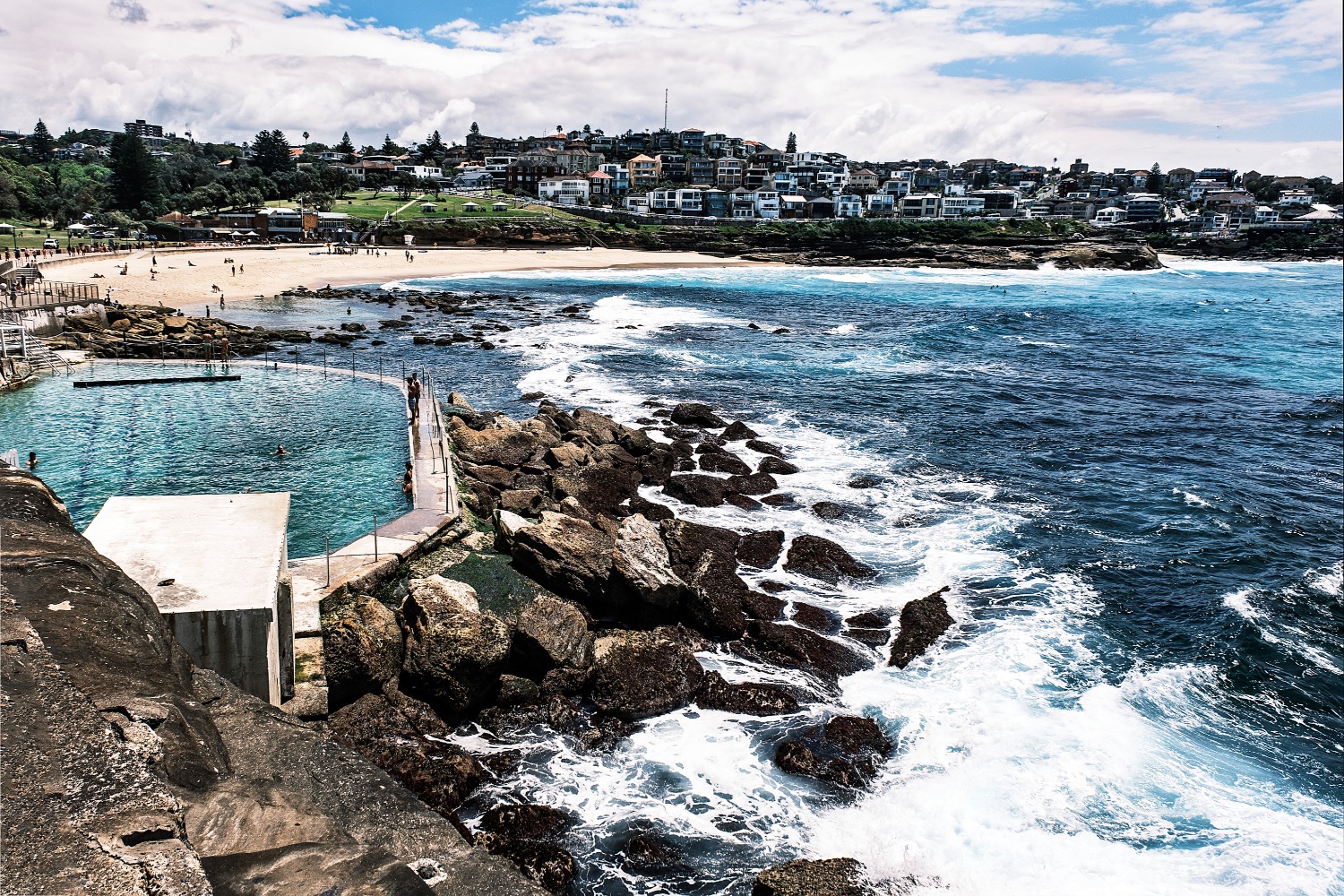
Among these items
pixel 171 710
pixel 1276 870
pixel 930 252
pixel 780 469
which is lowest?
pixel 1276 870

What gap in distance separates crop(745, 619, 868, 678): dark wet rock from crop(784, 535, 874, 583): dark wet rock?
120 inches

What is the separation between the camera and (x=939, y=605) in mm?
18016

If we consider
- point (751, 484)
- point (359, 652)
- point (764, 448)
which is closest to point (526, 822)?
point (359, 652)

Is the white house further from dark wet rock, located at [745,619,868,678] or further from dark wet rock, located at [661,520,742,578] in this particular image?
dark wet rock, located at [745,619,868,678]

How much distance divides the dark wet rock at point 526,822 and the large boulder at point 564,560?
5466mm

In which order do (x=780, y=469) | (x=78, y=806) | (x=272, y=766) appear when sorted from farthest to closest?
(x=780, y=469) → (x=272, y=766) → (x=78, y=806)

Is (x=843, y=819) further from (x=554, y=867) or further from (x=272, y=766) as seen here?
(x=272, y=766)

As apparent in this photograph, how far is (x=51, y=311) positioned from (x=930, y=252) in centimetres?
11238

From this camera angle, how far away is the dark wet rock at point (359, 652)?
12.8 metres

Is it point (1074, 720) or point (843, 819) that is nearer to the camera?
point (843, 819)

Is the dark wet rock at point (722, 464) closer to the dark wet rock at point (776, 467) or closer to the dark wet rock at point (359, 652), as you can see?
the dark wet rock at point (776, 467)

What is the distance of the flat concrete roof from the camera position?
10094 millimetres

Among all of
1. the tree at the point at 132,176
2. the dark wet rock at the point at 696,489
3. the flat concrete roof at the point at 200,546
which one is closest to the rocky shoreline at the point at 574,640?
the dark wet rock at the point at 696,489

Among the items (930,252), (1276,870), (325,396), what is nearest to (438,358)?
(325,396)
